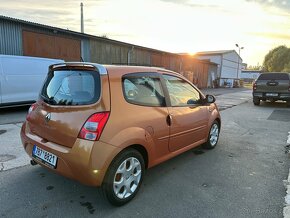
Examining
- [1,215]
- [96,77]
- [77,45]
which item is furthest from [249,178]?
[77,45]

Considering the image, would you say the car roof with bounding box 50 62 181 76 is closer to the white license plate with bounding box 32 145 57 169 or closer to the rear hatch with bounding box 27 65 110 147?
the rear hatch with bounding box 27 65 110 147

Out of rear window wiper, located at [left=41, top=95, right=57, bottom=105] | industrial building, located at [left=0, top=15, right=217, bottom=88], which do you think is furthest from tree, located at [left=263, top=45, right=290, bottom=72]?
rear window wiper, located at [left=41, top=95, right=57, bottom=105]

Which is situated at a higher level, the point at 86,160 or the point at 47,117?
the point at 47,117

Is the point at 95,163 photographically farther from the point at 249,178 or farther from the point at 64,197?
the point at 249,178

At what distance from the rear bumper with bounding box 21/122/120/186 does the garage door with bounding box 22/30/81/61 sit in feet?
35.7

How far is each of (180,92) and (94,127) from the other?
1.95m

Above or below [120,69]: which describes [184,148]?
below

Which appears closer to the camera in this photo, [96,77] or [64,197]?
[96,77]

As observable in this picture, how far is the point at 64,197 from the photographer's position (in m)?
3.07

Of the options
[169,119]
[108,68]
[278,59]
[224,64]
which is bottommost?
[169,119]

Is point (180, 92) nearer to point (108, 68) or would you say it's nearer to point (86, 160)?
point (108, 68)

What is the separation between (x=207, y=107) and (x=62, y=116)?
291cm

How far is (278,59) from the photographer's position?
208ft

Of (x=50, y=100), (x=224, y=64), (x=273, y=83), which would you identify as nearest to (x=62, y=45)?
(x=50, y=100)
